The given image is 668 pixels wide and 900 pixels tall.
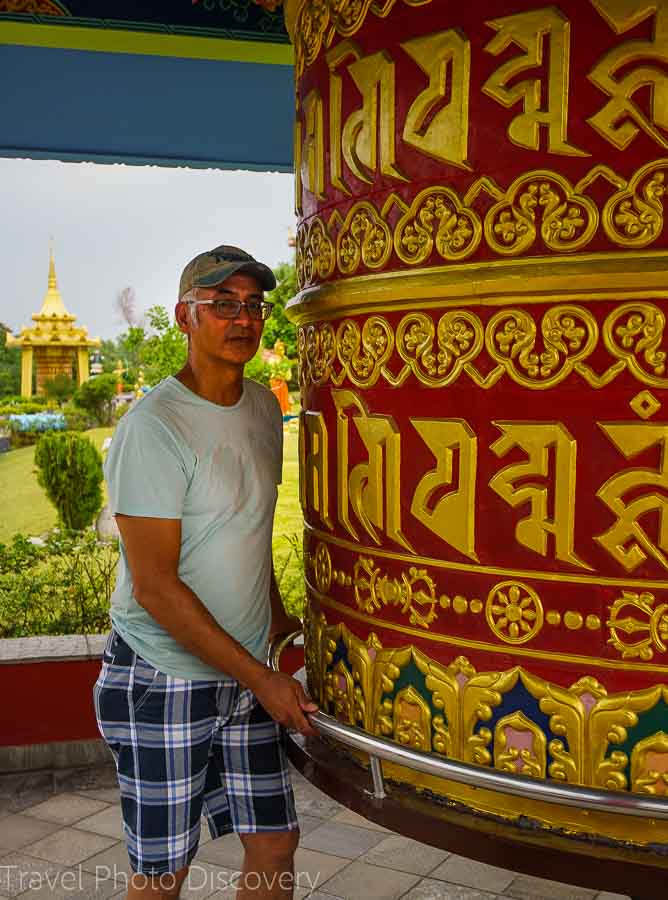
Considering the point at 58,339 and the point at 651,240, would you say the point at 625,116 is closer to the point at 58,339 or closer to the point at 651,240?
the point at 651,240

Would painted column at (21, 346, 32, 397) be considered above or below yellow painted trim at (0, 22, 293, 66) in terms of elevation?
below

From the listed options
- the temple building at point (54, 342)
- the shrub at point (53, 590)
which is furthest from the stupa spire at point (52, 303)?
the shrub at point (53, 590)

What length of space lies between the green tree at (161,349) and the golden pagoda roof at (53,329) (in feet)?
5.19

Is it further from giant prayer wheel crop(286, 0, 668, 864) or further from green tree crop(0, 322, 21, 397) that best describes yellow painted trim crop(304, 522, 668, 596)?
green tree crop(0, 322, 21, 397)

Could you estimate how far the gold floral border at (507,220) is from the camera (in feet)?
4.51

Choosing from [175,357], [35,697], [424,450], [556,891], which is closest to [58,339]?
[175,357]

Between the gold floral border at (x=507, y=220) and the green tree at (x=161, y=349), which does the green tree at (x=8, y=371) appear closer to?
the green tree at (x=161, y=349)

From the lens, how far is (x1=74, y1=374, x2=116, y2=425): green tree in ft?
26.2

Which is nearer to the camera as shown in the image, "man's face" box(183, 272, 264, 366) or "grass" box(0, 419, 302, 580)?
"man's face" box(183, 272, 264, 366)

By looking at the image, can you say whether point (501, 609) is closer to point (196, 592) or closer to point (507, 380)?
point (507, 380)

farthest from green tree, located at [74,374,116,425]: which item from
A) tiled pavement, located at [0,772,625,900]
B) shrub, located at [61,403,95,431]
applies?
tiled pavement, located at [0,772,625,900]

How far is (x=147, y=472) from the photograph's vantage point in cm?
201

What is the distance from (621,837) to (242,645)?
97cm

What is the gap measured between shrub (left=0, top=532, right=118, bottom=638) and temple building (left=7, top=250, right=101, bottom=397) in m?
3.96
